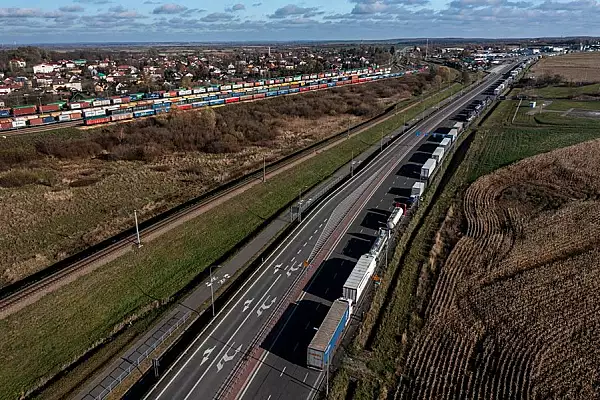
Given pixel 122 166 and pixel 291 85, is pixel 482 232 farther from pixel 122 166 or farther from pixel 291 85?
pixel 291 85

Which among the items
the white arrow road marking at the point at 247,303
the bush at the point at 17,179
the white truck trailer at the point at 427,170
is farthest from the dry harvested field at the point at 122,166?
the white truck trailer at the point at 427,170

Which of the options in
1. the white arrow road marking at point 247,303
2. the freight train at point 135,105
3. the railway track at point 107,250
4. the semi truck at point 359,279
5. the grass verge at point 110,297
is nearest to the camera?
the grass verge at point 110,297

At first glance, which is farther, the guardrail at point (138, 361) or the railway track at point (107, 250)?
the railway track at point (107, 250)

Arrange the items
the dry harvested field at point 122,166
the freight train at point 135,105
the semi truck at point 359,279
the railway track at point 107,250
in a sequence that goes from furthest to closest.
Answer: the freight train at point 135,105 < the dry harvested field at point 122,166 < the railway track at point 107,250 < the semi truck at point 359,279

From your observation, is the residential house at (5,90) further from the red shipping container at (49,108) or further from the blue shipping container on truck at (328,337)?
the blue shipping container on truck at (328,337)

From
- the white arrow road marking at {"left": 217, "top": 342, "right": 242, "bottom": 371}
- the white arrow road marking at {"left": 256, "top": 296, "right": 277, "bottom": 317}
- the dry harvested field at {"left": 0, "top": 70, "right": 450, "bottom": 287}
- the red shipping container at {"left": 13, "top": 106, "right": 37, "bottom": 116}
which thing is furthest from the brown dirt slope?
the red shipping container at {"left": 13, "top": 106, "right": 37, "bottom": 116}

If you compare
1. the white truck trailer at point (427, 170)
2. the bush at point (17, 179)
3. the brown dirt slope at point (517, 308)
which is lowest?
the brown dirt slope at point (517, 308)

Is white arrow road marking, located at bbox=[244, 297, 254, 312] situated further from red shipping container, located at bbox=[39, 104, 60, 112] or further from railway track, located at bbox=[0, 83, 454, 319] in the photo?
red shipping container, located at bbox=[39, 104, 60, 112]

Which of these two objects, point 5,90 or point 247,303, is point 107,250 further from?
point 5,90
